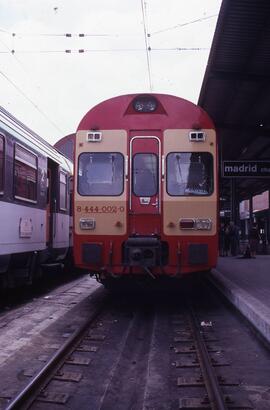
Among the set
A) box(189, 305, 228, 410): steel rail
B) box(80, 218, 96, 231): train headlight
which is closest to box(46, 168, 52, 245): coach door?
box(80, 218, 96, 231): train headlight

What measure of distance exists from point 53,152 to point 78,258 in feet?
15.8

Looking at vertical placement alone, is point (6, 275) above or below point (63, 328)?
above

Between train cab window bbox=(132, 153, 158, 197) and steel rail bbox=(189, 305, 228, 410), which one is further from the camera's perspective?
train cab window bbox=(132, 153, 158, 197)

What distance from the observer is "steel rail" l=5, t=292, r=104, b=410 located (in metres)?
4.96

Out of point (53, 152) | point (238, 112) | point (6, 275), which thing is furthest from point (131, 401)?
point (238, 112)

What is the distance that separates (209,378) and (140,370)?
3.03 ft

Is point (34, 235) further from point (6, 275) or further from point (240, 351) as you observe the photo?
point (240, 351)

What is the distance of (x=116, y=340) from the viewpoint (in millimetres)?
8086

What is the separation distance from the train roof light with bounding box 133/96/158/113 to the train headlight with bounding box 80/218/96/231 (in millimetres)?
2182

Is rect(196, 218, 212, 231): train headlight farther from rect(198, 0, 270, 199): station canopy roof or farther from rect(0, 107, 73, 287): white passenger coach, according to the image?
rect(198, 0, 270, 199): station canopy roof

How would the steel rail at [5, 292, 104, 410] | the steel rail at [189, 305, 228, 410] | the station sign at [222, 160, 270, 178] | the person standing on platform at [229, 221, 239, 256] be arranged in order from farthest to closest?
the person standing on platform at [229, 221, 239, 256] < the station sign at [222, 160, 270, 178] < the steel rail at [189, 305, 228, 410] < the steel rail at [5, 292, 104, 410]

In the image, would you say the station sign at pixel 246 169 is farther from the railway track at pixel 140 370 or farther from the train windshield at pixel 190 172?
the railway track at pixel 140 370

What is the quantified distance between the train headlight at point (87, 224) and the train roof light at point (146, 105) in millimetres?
2182

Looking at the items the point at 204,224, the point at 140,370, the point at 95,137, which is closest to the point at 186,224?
the point at 204,224
